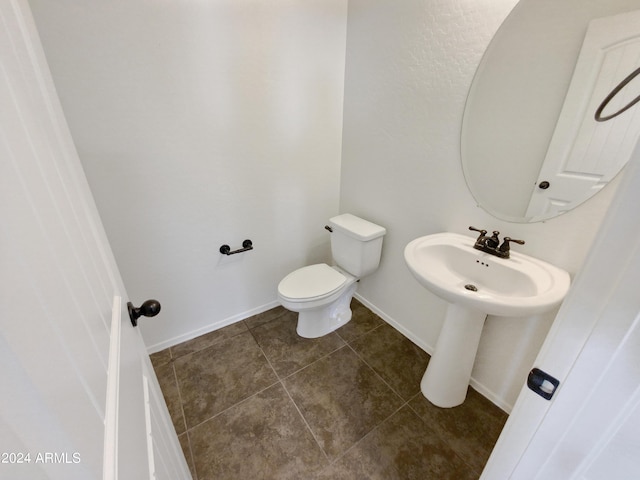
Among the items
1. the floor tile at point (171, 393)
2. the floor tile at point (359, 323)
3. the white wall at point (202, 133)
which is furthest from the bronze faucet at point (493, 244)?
the floor tile at point (171, 393)

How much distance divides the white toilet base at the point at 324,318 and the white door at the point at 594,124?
1.27 meters

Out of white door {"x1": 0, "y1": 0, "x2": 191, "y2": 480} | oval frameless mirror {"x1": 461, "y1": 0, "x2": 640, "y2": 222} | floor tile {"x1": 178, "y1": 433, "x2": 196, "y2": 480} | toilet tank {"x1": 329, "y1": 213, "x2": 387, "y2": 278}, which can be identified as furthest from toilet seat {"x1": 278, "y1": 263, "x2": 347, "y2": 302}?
white door {"x1": 0, "y1": 0, "x2": 191, "y2": 480}

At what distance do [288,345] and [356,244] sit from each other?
2.66ft

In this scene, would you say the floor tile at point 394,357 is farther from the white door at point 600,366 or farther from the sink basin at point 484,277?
the white door at point 600,366

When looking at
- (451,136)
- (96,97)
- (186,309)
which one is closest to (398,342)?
(451,136)

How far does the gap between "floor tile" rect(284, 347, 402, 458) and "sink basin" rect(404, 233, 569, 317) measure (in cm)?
77

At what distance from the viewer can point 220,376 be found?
1567 mm

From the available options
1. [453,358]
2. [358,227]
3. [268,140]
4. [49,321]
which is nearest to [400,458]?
[453,358]

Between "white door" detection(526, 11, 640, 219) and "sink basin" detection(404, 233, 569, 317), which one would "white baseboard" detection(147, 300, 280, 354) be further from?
"white door" detection(526, 11, 640, 219)

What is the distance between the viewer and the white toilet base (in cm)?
181

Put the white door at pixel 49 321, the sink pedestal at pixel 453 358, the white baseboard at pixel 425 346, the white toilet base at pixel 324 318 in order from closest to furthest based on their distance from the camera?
the white door at pixel 49 321, the sink pedestal at pixel 453 358, the white baseboard at pixel 425 346, the white toilet base at pixel 324 318

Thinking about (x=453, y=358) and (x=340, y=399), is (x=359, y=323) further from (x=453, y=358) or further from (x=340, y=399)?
(x=453, y=358)

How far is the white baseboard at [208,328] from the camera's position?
5.63 feet

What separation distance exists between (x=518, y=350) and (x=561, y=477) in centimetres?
94
